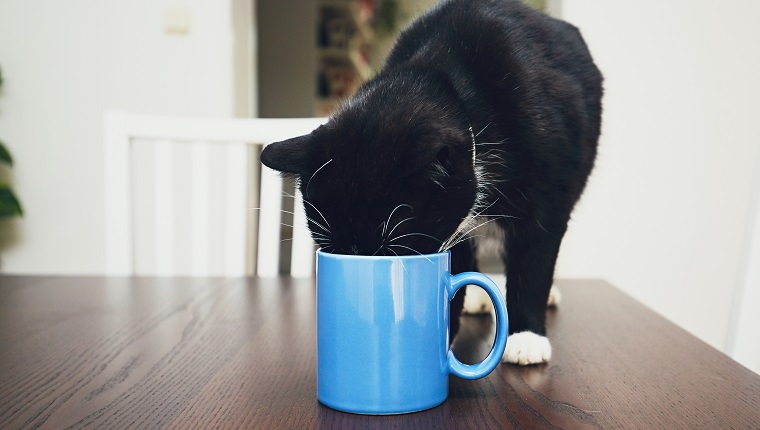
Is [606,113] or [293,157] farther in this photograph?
[606,113]

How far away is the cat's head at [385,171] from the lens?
0.52m

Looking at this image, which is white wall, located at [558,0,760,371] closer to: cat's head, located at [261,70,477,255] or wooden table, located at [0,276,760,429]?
wooden table, located at [0,276,760,429]

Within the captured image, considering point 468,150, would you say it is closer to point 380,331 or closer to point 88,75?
point 380,331

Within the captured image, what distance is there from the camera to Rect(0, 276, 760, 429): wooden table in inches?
17.4

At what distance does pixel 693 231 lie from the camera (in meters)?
1.94

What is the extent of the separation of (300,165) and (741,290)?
0.60m

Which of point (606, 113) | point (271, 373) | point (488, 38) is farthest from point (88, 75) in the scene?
point (271, 373)

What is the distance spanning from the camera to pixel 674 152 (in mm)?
1923

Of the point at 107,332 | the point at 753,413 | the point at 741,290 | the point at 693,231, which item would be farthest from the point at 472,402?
the point at 693,231

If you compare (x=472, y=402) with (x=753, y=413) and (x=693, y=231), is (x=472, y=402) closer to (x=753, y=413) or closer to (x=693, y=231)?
(x=753, y=413)

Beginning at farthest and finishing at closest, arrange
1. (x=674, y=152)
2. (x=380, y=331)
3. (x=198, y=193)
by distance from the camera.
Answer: (x=674, y=152), (x=198, y=193), (x=380, y=331)

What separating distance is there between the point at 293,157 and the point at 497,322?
23 centimetres

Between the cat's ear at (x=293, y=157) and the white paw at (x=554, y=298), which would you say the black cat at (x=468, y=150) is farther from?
the white paw at (x=554, y=298)

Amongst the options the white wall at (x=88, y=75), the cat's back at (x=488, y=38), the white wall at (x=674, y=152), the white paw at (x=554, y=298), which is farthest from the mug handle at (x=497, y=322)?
the white wall at (x=88, y=75)
